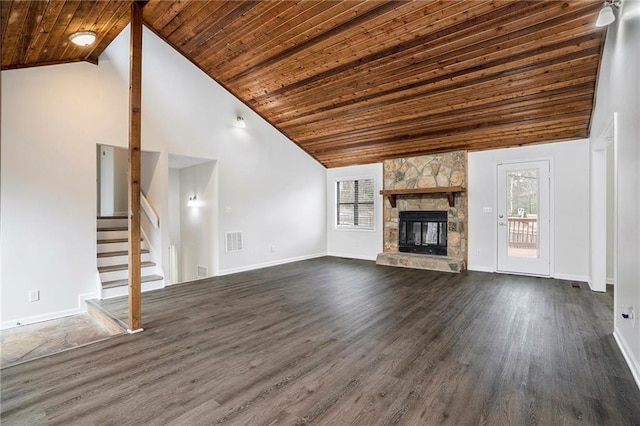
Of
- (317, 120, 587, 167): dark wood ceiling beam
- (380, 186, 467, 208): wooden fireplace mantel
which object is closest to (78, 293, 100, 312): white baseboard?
(317, 120, 587, 167): dark wood ceiling beam

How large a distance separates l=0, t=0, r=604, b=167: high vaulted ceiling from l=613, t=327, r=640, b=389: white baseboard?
122 inches

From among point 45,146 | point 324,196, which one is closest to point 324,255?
point 324,196

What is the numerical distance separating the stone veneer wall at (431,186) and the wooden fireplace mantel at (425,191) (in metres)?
0.11

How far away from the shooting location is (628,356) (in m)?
2.54

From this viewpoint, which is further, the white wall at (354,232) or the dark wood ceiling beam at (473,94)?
the white wall at (354,232)

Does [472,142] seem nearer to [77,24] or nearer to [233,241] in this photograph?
[233,241]

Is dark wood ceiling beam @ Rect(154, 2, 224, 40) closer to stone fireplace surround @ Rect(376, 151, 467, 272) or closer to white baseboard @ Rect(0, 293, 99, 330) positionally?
white baseboard @ Rect(0, 293, 99, 330)

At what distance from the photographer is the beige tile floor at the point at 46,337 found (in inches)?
118

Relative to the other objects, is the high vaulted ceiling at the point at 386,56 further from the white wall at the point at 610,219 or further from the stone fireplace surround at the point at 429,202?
the white wall at the point at 610,219

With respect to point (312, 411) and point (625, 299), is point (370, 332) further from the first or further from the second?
point (625, 299)

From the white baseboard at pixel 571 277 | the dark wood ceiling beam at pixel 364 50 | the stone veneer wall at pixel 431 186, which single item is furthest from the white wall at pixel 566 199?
the dark wood ceiling beam at pixel 364 50

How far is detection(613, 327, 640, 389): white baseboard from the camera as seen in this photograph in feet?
7.52

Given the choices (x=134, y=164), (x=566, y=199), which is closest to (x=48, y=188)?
(x=134, y=164)

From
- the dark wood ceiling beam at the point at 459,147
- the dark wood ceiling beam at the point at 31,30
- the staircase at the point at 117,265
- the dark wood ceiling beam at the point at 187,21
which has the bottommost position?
the staircase at the point at 117,265
